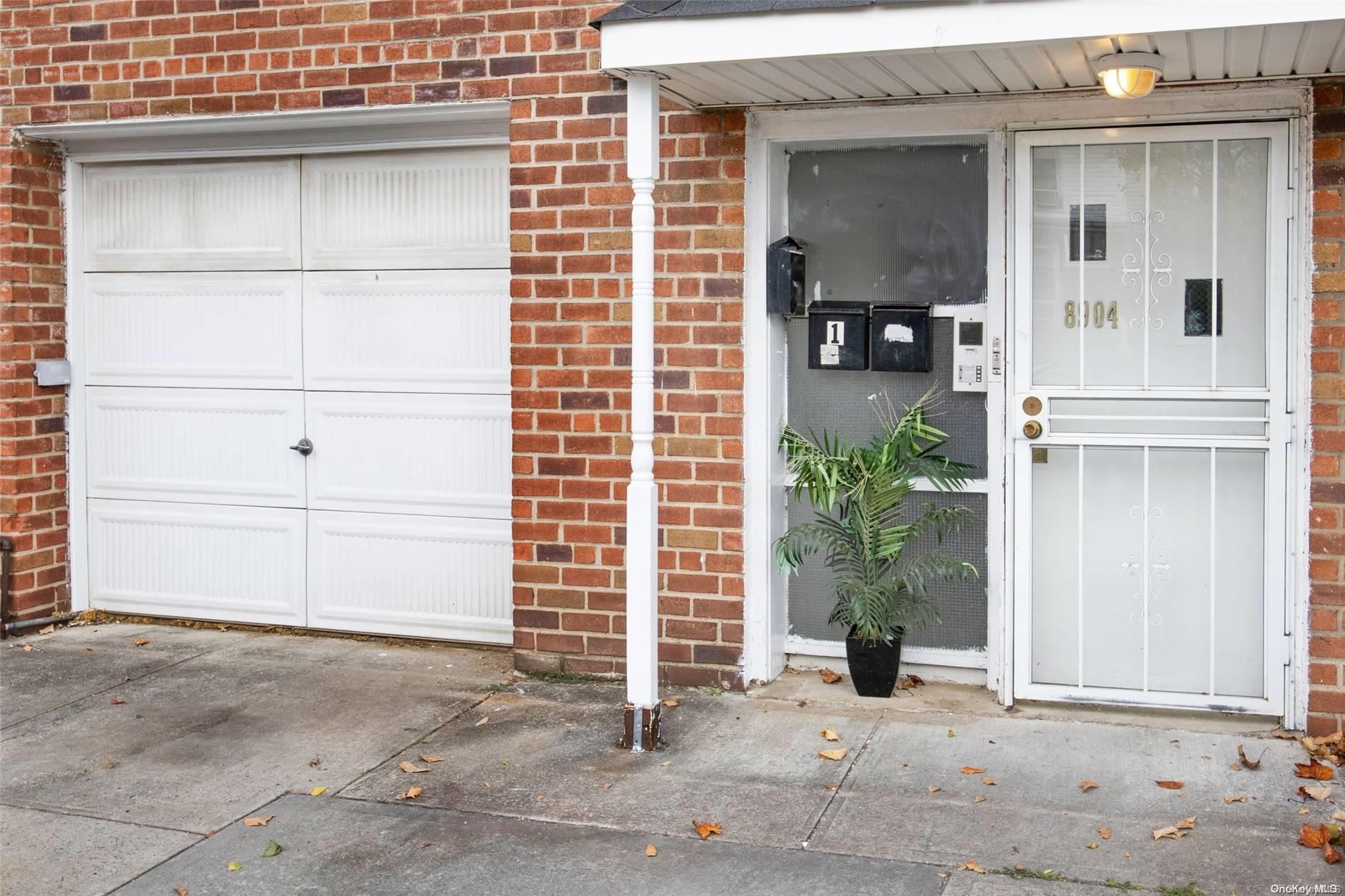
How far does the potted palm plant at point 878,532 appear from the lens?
5711mm

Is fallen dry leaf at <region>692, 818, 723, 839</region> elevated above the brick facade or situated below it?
below

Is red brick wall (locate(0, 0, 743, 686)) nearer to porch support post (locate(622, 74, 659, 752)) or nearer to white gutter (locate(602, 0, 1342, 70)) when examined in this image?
porch support post (locate(622, 74, 659, 752))

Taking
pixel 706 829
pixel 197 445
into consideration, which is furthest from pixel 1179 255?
pixel 197 445

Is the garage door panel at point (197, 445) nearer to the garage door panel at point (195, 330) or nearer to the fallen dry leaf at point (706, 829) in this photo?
the garage door panel at point (195, 330)

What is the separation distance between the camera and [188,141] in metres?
7.05

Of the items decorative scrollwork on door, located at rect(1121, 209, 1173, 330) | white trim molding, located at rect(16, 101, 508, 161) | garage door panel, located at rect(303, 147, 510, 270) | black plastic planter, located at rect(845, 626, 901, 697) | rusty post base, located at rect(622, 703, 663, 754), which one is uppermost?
white trim molding, located at rect(16, 101, 508, 161)

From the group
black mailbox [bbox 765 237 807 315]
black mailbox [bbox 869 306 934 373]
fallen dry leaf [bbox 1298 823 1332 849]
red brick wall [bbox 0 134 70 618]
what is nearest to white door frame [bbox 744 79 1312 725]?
black mailbox [bbox 765 237 807 315]

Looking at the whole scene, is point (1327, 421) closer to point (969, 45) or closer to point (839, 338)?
point (839, 338)

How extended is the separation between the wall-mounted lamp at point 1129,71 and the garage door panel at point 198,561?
4384 millimetres

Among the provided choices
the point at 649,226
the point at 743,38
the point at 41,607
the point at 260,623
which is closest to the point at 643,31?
the point at 743,38

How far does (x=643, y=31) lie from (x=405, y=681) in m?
3.08

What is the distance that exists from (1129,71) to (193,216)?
15.4ft

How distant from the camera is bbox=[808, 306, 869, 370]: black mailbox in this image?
5.97m

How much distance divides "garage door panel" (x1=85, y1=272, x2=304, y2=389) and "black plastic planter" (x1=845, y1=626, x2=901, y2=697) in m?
3.15
